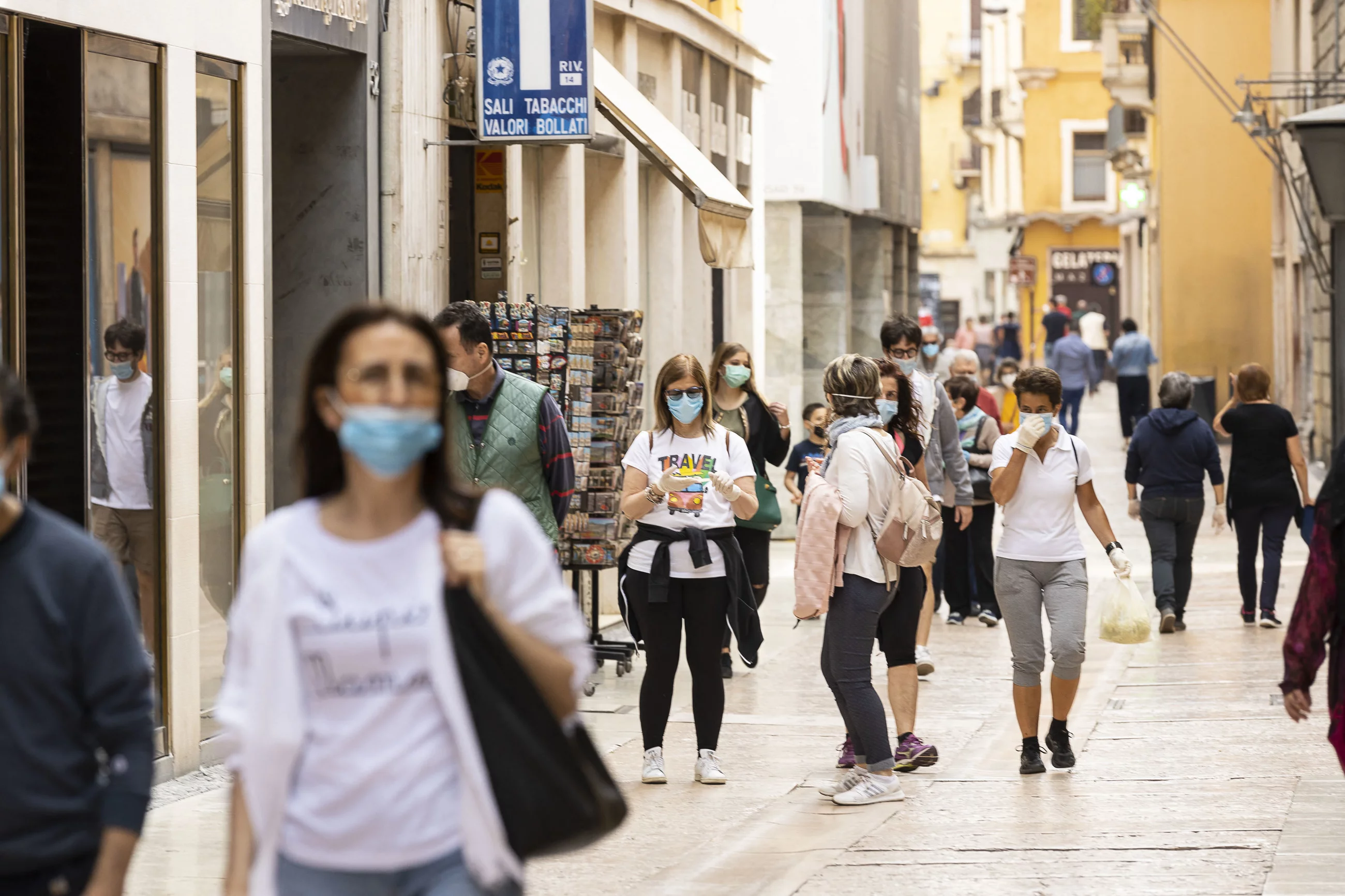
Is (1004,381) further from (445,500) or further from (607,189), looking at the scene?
(445,500)

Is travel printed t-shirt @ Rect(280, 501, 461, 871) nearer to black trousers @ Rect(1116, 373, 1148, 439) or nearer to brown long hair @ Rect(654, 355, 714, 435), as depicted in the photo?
brown long hair @ Rect(654, 355, 714, 435)

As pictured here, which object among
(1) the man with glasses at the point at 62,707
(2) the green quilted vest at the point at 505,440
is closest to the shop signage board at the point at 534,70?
(2) the green quilted vest at the point at 505,440

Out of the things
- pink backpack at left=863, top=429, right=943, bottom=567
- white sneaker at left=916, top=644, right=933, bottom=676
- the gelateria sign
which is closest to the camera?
pink backpack at left=863, top=429, right=943, bottom=567

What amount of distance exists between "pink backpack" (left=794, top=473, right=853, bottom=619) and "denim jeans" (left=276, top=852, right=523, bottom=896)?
523 cm

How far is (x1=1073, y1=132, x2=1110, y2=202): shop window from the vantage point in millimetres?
67938

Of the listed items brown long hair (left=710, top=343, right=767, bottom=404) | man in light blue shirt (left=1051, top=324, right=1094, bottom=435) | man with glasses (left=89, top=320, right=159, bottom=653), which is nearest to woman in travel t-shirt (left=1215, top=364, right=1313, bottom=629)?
brown long hair (left=710, top=343, right=767, bottom=404)

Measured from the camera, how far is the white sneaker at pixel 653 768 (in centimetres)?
912

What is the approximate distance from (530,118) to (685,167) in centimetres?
258

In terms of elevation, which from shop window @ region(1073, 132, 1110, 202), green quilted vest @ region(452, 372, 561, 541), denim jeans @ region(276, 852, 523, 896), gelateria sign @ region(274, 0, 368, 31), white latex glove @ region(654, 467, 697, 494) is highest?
shop window @ region(1073, 132, 1110, 202)

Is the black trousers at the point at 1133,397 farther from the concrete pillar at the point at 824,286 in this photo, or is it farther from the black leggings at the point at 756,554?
the black leggings at the point at 756,554

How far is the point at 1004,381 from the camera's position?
29938mm

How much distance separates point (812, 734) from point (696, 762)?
1.44 m

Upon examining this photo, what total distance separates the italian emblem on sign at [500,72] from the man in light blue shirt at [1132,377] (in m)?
20.3

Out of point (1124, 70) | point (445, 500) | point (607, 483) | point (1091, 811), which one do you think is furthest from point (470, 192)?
point (1124, 70)
